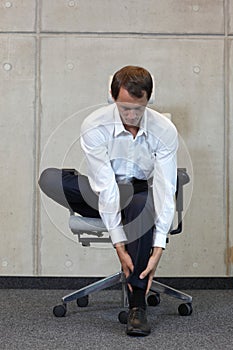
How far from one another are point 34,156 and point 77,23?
77cm

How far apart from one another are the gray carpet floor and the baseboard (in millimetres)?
361

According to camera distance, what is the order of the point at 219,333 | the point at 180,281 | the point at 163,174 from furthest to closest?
1. the point at 180,281
2. the point at 163,174
3. the point at 219,333

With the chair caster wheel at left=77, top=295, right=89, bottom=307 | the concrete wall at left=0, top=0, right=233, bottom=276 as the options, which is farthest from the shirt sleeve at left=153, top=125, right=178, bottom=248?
the concrete wall at left=0, top=0, right=233, bottom=276

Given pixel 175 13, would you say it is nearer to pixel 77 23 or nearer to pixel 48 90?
pixel 77 23

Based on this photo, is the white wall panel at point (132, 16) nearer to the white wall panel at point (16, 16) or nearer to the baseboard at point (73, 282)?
the white wall panel at point (16, 16)

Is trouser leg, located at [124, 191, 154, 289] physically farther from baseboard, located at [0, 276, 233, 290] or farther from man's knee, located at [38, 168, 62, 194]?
baseboard, located at [0, 276, 233, 290]

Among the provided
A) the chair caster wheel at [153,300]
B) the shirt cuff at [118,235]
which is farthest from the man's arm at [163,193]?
the chair caster wheel at [153,300]

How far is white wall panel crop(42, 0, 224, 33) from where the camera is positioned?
11.3 feet

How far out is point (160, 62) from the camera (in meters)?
3.43

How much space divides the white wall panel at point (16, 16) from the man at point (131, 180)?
129cm

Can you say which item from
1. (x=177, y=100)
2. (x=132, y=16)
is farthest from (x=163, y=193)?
(x=132, y=16)

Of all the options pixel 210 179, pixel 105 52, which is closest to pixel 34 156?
pixel 105 52

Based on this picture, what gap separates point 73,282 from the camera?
3373 millimetres

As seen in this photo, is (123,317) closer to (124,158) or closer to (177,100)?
(124,158)
